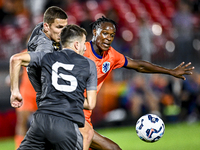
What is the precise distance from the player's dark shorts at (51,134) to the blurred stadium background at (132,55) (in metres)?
6.27

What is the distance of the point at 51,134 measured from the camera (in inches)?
150

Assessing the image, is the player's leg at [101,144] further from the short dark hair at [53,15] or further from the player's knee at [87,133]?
the short dark hair at [53,15]

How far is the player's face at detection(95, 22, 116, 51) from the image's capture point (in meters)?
5.36

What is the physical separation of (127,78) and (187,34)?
2741 mm

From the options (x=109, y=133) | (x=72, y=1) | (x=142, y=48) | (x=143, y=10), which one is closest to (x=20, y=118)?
(x=109, y=133)

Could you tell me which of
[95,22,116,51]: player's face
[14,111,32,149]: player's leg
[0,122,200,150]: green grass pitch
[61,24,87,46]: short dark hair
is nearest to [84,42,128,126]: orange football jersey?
[95,22,116,51]: player's face

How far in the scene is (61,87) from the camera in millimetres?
3922

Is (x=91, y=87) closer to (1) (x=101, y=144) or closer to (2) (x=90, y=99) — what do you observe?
(2) (x=90, y=99)

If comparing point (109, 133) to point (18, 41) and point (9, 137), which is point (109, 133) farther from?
point (18, 41)

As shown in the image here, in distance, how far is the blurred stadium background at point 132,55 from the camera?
11047 millimetres

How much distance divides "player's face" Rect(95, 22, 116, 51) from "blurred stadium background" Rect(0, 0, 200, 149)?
212 inches

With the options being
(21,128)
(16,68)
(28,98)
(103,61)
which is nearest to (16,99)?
(16,68)

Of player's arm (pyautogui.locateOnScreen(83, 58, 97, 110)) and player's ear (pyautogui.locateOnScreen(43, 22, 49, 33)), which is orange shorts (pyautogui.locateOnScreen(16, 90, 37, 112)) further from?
player's arm (pyautogui.locateOnScreen(83, 58, 97, 110))

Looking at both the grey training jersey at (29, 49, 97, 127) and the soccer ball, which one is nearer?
the grey training jersey at (29, 49, 97, 127)
